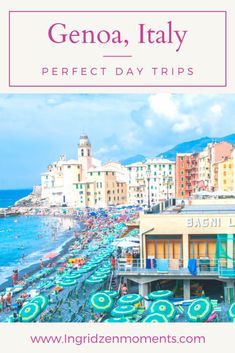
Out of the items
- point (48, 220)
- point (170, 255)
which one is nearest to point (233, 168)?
point (170, 255)

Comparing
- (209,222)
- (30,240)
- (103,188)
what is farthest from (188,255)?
(103,188)

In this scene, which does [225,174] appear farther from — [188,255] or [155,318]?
[155,318]

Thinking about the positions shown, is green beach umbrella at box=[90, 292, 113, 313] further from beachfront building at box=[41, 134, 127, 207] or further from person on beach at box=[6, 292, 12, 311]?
beachfront building at box=[41, 134, 127, 207]

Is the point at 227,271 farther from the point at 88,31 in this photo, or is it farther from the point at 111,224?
the point at 111,224

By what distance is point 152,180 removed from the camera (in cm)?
2194

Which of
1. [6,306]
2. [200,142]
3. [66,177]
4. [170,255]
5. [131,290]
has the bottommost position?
[6,306]

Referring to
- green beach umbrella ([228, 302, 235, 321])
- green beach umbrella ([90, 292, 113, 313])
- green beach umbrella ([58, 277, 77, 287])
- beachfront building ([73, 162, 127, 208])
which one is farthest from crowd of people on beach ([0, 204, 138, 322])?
green beach umbrella ([228, 302, 235, 321])

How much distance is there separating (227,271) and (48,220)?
20.5 metres

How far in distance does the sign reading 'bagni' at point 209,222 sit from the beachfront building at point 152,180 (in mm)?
15111

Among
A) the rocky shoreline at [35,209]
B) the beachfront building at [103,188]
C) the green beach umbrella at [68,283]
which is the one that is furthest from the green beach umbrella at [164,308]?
the rocky shoreline at [35,209]

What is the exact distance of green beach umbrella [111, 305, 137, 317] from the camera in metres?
4.46

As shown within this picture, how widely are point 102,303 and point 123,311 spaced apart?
40 cm

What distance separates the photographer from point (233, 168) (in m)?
14.3
